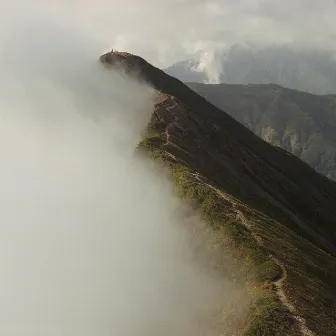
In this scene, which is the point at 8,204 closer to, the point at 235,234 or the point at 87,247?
the point at 87,247

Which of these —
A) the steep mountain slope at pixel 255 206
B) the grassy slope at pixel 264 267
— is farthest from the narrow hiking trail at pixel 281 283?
the grassy slope at pixel 264 267

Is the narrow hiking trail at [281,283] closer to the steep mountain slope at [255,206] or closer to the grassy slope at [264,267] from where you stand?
the steep mountain slope at [255,206]

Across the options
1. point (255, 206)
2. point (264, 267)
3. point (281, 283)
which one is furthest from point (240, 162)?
point (281, 283)

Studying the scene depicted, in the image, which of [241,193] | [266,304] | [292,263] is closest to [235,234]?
[292,263]

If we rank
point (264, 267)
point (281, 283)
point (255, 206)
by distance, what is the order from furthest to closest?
point (255, 206), point (264, 267), point (281, 283)

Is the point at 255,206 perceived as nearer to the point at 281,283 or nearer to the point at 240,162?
the point at 240,162
